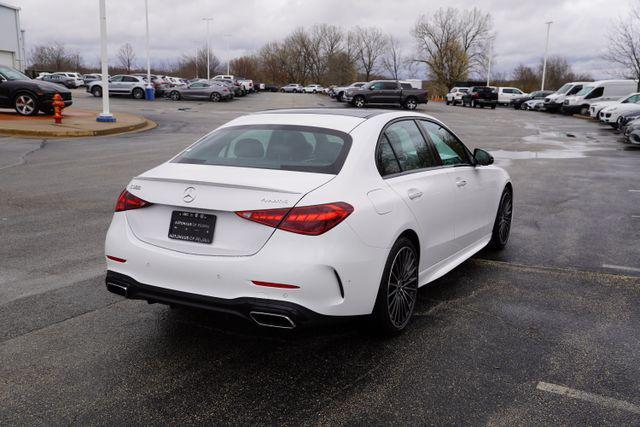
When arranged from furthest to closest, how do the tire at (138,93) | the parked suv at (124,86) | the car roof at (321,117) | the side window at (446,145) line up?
the tire at (138,93), the parked suv at (124,86), the side window at (446,145), the car roof at (321,117)

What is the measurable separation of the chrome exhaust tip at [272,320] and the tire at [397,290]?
71 cm

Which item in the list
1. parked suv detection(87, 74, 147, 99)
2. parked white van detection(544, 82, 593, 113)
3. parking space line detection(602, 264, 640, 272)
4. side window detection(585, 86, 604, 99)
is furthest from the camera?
parked white van detection(544, 82, 593, 113)

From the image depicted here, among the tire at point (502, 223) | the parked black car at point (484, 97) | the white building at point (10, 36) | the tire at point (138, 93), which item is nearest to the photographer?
the tire at point (502, 223)

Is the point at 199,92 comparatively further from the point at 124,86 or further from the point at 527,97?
the point at 527,97

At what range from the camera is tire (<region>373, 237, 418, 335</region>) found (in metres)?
3.83

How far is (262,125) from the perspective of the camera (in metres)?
4.45

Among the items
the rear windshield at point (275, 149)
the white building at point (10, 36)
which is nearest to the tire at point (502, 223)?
the rear windshield at point (275, 149)

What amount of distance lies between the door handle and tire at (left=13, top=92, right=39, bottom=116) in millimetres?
20397

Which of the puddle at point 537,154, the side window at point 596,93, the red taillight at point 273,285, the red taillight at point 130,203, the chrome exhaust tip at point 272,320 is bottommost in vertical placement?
the puddle at point 537,154

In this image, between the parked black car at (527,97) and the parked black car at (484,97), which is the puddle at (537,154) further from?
the parked black car at (527,97)

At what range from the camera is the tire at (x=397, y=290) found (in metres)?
3.83

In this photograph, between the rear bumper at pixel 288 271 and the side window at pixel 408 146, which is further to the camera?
the side window at pixel 408 146

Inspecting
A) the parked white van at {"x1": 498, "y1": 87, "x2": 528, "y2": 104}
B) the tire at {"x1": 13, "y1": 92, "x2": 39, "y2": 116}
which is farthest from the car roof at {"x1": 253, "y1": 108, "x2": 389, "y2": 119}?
the parked white van at {"x1": 498, "y1": 87, "x2": 528, "y2": 104}

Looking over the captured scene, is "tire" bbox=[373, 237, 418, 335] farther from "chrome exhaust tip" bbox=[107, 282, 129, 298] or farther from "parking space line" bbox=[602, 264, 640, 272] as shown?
"parking space line" bbox=[602, 264, 640, 272]
